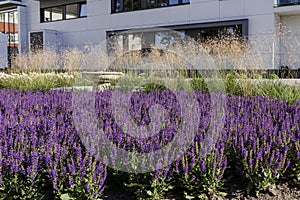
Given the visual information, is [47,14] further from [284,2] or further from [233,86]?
[233,86]

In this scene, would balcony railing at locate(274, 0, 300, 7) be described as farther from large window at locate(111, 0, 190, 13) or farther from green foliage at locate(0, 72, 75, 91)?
green foliage at locate(0, 72, 75, 91)

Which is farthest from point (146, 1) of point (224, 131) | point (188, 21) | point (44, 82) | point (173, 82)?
point (224, 131)

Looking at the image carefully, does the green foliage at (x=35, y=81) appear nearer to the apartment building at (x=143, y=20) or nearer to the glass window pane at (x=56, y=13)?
the apartment building at (x=143, y=20)

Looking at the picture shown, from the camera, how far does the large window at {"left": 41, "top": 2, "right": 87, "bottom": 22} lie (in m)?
24.8

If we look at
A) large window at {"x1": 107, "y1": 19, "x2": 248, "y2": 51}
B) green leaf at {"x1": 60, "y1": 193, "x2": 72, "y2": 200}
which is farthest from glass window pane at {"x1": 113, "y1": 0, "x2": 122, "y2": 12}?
green leaf at {"x1": 60, "y1": 193, "x2": 72, "y2": 200}

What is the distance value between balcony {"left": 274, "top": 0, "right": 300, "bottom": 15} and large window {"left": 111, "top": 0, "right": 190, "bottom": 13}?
202 inches

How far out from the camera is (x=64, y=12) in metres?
25.6

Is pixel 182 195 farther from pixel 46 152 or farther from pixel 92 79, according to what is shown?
pixel 92 79

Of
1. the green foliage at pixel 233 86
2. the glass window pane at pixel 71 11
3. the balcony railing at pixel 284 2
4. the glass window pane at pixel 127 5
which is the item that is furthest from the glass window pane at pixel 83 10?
the green foliage at pixel 233 86

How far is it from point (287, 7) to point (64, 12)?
54.0 ft

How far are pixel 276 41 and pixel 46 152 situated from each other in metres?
14.9

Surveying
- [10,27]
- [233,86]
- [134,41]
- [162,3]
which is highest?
[10,27]

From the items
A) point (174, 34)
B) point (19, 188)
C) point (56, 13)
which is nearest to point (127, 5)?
point (174, 34)

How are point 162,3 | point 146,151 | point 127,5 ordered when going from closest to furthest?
point 146,151
point 162,3
point 127,5
